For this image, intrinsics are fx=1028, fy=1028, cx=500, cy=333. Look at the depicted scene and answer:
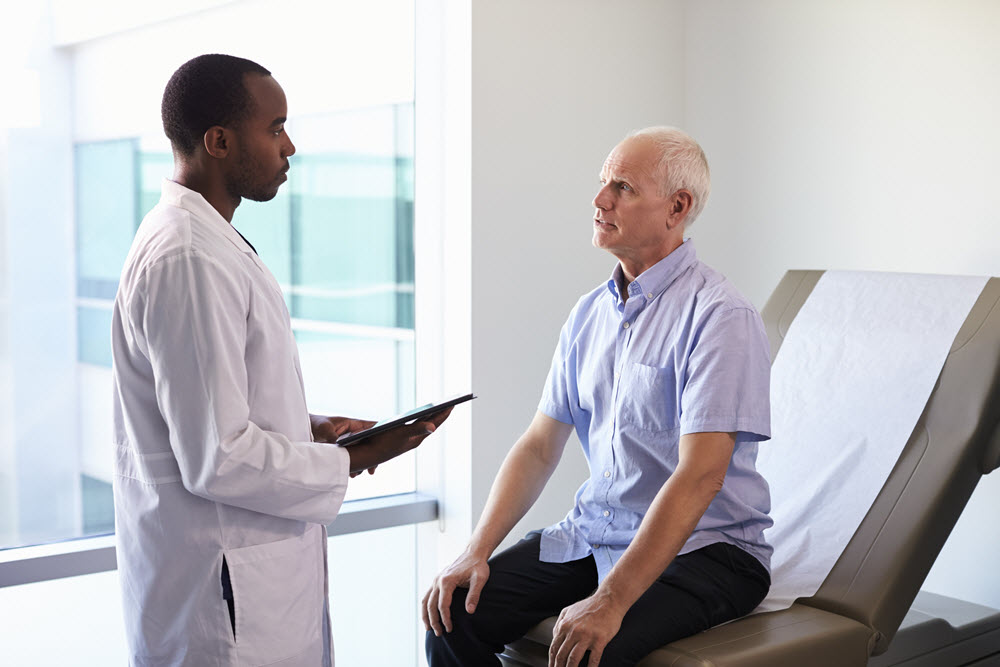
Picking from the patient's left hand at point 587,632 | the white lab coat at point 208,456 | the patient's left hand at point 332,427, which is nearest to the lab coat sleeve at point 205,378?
the white lab coat at point 208,456

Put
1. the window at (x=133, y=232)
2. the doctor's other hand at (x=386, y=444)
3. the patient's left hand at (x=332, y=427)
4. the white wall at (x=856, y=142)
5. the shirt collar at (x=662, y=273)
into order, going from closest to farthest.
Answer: the doctor's other hand at (x=386, y=444), the patient's left hand at (x=332, y=427), the shirt collar at (x=662, y=273), the window at (x=133, y=232), the white wall at (x=856, y=142)

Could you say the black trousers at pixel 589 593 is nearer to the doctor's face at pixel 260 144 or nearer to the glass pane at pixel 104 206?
the doctor's face at pixel 260 144

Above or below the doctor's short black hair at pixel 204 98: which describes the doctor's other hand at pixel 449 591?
below

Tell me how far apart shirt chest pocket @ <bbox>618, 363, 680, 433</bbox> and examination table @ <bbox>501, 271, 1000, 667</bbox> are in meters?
0.35

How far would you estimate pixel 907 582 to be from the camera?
1.74 meters

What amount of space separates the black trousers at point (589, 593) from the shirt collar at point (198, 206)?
2.47 ft

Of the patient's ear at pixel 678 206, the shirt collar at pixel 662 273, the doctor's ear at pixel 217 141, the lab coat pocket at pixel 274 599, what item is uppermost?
the doctor's ear at pixel 217 141

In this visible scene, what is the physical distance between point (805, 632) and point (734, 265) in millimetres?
1540

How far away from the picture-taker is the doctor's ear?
4.60ft

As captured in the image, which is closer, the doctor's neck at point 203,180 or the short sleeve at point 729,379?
the doctor's neck at point 203,180

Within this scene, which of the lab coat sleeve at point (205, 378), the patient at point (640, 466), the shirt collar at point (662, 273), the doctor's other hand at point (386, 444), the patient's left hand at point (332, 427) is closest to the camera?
the lab coat sleeve at point (205, 378)

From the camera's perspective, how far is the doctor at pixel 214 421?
4.26 ft

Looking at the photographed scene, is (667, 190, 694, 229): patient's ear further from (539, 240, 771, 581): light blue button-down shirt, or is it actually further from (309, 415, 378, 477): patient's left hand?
(309, 415, 378, 477): patient's left hand

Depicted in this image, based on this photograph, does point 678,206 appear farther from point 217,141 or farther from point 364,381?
point 364,381
